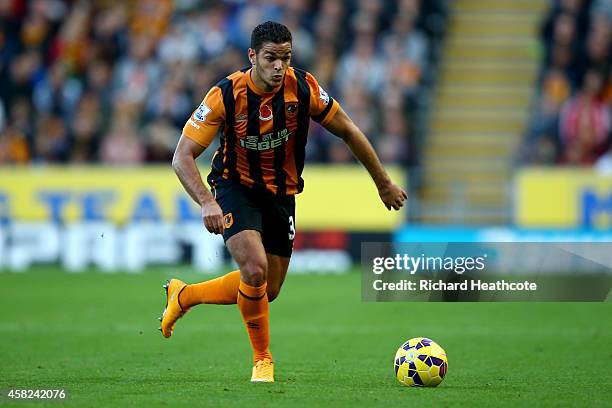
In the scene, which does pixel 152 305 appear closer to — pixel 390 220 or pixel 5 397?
pixel 390 220

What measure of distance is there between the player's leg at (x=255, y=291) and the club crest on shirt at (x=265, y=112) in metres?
0.74

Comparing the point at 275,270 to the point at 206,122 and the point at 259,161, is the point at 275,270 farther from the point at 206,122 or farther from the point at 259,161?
the point at 206,122

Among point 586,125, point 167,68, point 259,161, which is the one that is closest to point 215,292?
point 259,161

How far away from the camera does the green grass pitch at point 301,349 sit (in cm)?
688

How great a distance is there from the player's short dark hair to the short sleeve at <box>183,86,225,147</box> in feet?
1.43

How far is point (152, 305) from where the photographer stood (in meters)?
13.0

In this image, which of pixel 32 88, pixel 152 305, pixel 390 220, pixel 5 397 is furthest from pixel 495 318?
pixel 32 88

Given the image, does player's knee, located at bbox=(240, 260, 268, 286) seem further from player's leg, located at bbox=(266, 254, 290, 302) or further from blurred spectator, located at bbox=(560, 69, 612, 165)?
blurred spectator, located at bbox=(560, 69, 612, 165)

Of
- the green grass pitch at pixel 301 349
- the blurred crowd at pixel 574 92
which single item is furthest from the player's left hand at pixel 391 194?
the blurred crowd at pixel 574 92

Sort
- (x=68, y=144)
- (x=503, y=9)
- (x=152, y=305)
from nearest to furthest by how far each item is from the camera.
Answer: (x=152, y=305) → (x=68, y=144) → (x=503, y=9)

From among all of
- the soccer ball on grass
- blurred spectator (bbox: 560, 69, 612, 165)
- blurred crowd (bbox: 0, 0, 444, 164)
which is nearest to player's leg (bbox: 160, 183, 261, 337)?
the soccer ball on grass

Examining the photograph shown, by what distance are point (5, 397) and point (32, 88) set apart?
13.4 meters

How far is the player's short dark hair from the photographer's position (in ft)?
24.0

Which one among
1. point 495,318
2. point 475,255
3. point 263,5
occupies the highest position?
point 263,5
